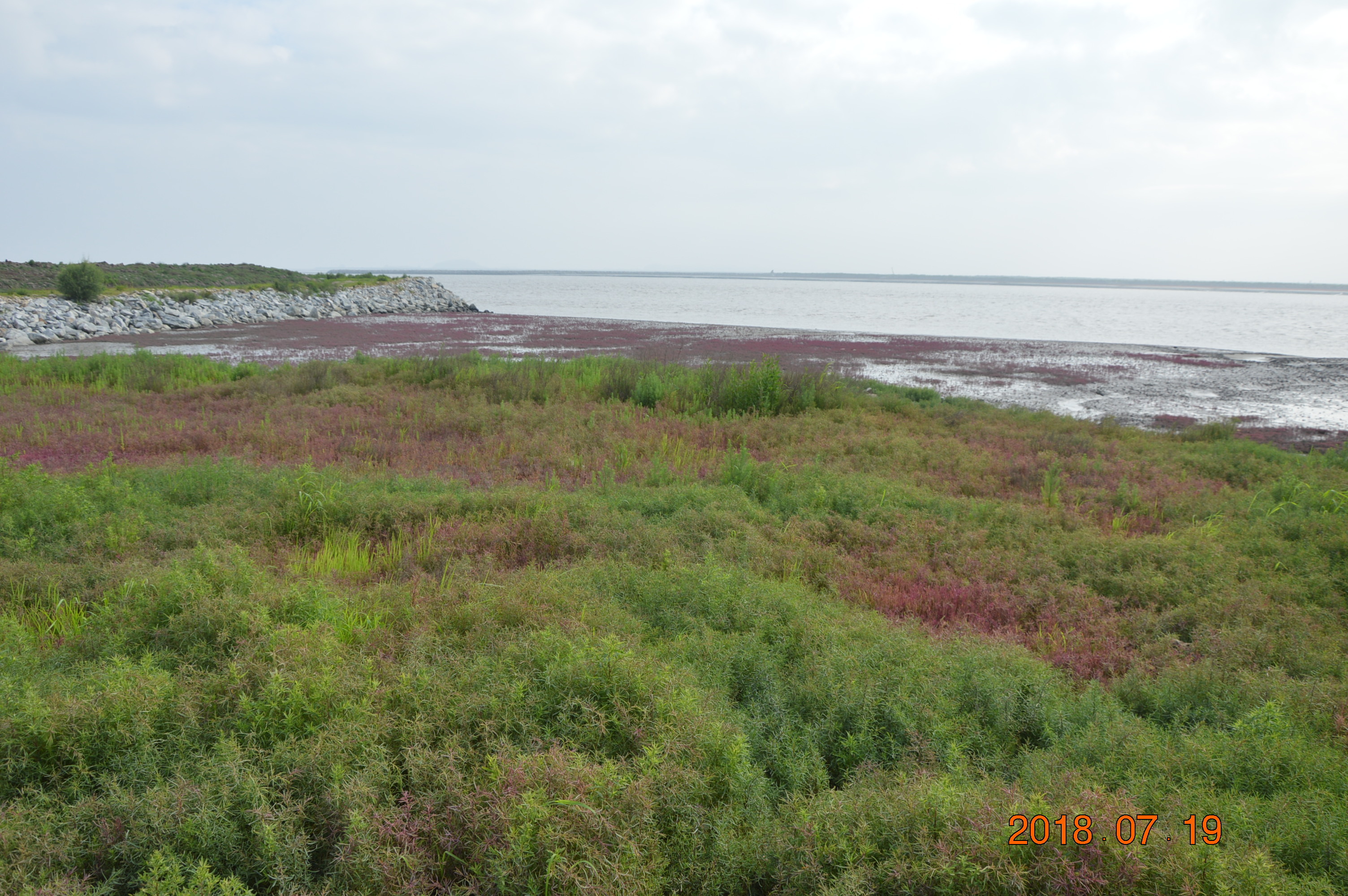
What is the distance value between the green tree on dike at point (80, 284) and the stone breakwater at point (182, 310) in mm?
657

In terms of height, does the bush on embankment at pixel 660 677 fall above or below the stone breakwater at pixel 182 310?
below

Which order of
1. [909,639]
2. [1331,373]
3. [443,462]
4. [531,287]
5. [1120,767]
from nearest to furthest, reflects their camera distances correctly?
1. [1120,767]
2. [909,639]
3. [443,462]
4. [1331,373]
5. [531,287]

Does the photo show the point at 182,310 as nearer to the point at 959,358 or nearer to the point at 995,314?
the point at 959,358

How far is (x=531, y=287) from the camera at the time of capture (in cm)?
12206

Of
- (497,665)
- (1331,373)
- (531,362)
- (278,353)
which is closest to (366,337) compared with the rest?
(278,353)

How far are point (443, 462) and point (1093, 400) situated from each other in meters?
17.9

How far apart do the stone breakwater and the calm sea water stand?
940cm

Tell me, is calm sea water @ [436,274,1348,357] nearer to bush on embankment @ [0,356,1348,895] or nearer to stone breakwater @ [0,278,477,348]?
stone breakwater @ [0,278,477,348]

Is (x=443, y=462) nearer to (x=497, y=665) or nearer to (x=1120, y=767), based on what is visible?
(x=497, y=665)
